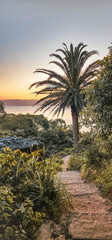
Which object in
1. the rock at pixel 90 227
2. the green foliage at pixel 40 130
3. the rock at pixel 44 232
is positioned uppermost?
the rock at pixel 90 227

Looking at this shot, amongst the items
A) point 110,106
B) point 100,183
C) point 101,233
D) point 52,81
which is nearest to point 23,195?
point 101,233

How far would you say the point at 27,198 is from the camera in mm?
2480

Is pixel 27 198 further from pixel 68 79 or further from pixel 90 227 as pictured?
pixel 68 79

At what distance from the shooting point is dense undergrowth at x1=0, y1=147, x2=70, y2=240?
2271mm

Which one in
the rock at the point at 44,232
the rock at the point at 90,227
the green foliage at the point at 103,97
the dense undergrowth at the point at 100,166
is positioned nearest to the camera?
the rock at the point at 90,227

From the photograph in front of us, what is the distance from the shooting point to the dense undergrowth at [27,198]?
227cm

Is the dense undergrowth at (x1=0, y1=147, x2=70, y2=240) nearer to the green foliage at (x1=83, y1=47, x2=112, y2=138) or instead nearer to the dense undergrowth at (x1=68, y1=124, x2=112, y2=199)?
the dense undergrowth at (x1=68, y1=124, x2=112, y2=199)

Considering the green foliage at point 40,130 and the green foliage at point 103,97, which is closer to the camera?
the green foliage at point 103,97

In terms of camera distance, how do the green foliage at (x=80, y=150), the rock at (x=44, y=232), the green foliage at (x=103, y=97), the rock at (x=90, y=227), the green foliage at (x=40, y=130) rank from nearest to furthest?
the rock at (x=90, y=227), the rock at (x=44, y=232), the green foliage at (x=103, y=97), the green foliage at (x=80, y=150), the green foliage at (x=40, y=130)

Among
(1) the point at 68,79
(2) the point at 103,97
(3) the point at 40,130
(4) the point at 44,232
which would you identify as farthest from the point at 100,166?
(3) the point at 40,130

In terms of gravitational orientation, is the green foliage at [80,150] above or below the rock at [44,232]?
below

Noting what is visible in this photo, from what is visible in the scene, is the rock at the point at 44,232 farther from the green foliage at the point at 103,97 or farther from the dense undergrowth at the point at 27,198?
the green foliage at the point at 103,97

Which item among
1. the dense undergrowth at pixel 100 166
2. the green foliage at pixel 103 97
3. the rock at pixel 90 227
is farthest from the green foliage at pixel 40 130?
the rock at pixel 90 227

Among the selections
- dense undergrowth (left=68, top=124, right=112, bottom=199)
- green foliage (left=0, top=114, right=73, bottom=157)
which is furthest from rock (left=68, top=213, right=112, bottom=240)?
green foliage (left=0, top=114, right=73, bottom=157)
